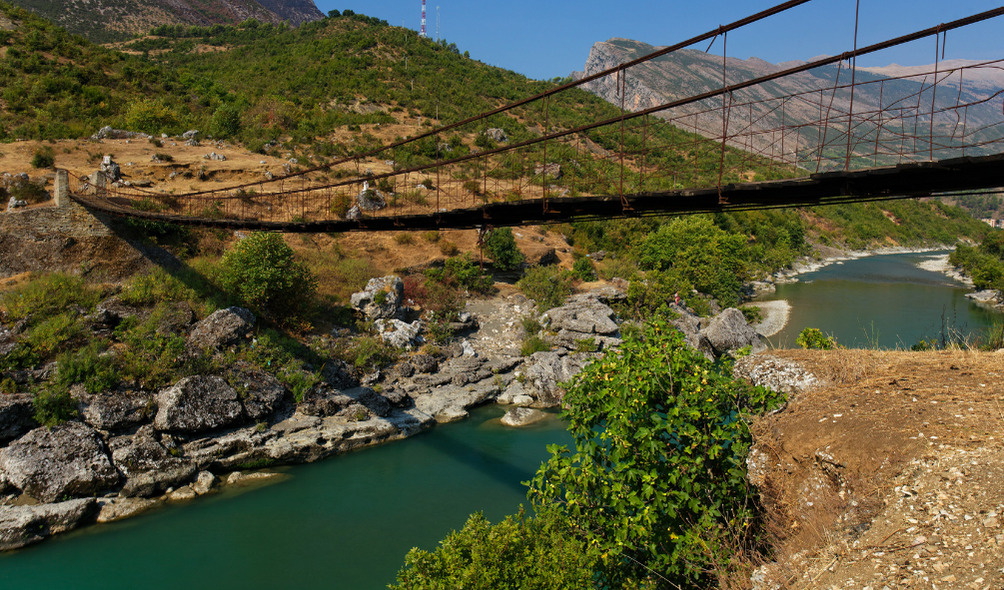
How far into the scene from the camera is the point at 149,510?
31.3 ft

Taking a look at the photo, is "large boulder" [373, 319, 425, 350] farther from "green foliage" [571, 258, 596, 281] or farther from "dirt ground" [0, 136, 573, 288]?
"green foliage" [571, 258, 596, 281]

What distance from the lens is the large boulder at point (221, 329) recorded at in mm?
12781

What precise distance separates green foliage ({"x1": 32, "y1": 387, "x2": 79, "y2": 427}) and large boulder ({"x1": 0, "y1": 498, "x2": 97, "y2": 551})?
171cm

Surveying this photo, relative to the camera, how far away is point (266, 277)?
1441cm

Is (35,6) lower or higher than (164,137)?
higher

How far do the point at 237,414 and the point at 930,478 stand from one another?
11.5m

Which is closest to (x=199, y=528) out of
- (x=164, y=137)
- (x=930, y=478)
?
(x=930, y=478)

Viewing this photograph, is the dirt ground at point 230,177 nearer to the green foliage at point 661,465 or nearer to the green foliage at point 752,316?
the green foliage at point 752,316

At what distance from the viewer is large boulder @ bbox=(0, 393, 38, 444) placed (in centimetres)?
977

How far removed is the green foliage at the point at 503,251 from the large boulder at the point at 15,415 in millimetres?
15101

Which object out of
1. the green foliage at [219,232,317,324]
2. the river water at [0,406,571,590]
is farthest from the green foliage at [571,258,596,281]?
the river water at [0,406,571,590]

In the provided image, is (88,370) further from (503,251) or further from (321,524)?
(503,251)

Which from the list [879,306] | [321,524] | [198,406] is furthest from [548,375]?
[879,306]

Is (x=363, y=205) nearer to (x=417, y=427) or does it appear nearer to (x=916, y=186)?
(x=417, y=427)
